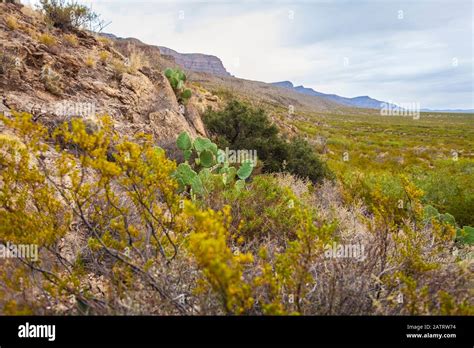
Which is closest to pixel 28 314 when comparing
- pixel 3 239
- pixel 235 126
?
pixel 3 239

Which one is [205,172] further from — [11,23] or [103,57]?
[11,23]

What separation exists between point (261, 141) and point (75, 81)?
205 inches

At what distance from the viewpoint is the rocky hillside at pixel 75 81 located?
6.34m

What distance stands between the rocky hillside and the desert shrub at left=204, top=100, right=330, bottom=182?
104 cm

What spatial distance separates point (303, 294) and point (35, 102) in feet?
20.3

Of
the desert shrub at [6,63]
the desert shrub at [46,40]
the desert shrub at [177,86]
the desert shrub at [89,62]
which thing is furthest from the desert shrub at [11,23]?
the desert shrub at [177,86]

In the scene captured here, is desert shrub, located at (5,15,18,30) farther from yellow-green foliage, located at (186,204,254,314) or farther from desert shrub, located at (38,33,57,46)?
yellow-green foliage, located at (186,204,254,314)

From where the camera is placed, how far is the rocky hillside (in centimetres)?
634

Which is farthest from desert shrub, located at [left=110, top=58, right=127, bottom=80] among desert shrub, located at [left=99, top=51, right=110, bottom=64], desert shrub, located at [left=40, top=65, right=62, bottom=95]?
desert shrub, located at [left=40, top=65, right=62, bottom=95]

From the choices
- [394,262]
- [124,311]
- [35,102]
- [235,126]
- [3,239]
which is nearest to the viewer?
[124,311]

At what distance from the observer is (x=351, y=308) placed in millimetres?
2408

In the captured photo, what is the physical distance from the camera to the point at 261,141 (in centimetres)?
1000

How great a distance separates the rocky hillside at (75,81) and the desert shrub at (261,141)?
1041 millimetres
